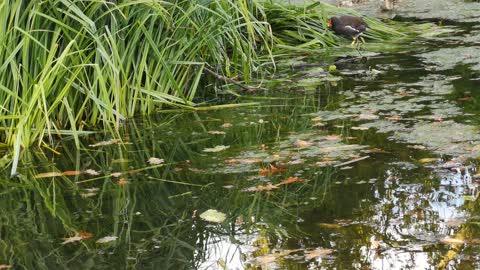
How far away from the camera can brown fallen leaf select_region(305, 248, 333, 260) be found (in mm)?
3391

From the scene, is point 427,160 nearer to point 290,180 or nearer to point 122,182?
point 290,180

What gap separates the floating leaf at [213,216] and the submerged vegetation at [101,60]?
53.3 inches

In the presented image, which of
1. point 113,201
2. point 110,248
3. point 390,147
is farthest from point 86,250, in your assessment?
point 390,147

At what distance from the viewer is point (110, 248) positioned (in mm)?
3641

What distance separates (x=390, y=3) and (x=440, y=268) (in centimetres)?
703

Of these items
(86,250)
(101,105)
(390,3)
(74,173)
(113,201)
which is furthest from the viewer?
(390,3)

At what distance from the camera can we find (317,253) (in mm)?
3416

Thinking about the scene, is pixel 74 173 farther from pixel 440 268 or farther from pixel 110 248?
pixel 440 268

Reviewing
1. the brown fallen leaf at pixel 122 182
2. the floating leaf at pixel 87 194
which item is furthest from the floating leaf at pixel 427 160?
the floating leaf at pixel 87 194

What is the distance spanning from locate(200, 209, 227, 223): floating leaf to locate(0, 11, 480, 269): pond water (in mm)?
11

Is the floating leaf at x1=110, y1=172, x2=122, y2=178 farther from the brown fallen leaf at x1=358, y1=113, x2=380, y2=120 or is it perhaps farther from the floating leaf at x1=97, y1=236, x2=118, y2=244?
the brown fallen leaf at x1=358, y1=113, x2=380, y2=120

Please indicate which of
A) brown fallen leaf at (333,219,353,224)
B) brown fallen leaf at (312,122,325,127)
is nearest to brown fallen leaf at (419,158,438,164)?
brown fallen leaf at (333,219,353,224)

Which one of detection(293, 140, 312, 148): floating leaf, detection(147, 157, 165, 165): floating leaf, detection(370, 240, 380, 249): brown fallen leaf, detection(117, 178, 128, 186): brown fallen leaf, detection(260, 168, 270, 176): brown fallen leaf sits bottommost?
detection(147, 157, 165, 165): floating leaf

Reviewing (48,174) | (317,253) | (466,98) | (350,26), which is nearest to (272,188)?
(317,253)
